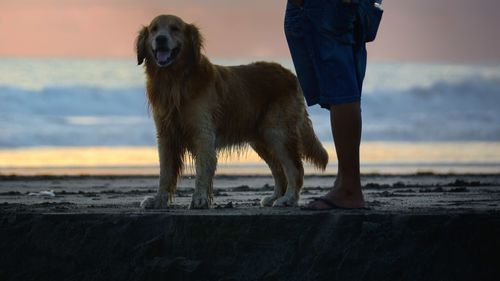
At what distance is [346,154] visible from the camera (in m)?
6.14

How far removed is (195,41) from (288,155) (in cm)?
122

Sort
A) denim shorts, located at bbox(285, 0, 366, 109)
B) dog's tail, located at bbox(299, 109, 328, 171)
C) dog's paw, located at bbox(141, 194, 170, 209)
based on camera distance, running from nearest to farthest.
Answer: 1. denim shorts, located at bbox(285, 0, 366, 109)
2. dog's paw, located at bbox(141, 194, 170, 209)
3. dog's tail, located at bbox(299, 109, 328, 171)

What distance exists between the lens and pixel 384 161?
15039 mm

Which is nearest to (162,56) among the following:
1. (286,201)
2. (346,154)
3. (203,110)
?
(203,110)

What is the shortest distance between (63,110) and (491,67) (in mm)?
19121

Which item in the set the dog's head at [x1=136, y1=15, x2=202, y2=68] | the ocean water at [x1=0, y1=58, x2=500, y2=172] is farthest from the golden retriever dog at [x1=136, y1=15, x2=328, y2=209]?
the ocean water at [x1=0, y1=58, x2=500, y2=172]

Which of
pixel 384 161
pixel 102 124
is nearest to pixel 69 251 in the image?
pixel 384 161

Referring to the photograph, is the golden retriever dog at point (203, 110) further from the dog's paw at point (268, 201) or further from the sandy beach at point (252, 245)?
the sandy beach at point (252, 245)

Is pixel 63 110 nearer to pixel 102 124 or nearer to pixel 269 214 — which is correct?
pixel 102 124

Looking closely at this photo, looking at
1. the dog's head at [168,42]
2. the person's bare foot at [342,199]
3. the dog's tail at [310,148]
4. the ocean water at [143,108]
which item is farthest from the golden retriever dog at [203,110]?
the ocean water at [143,108]

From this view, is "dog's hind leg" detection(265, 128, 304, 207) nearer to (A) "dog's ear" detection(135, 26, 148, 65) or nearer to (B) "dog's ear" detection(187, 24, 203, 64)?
(B) "dog's ear" detection(187, 24, 203, 64)

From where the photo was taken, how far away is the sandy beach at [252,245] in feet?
18.2

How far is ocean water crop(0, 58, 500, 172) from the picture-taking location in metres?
19.3

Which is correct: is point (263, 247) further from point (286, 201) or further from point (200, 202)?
point (286, 201)
